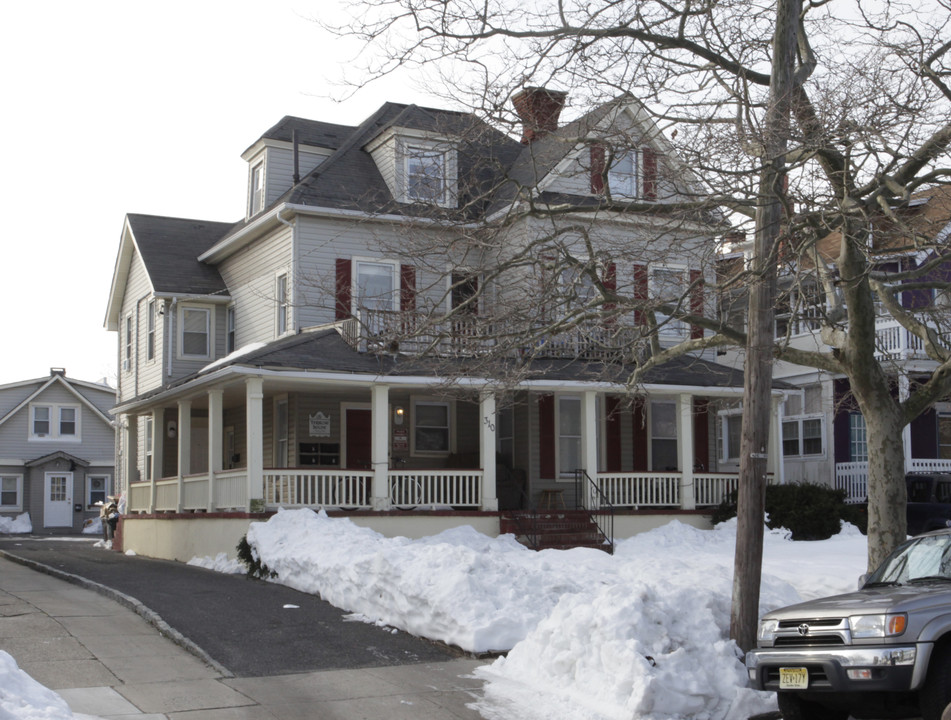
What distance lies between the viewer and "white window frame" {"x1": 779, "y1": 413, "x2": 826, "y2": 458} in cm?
2806

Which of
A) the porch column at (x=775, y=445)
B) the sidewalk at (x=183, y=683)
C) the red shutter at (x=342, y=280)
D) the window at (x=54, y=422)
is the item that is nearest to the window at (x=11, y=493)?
the window at (x=54, y=422)

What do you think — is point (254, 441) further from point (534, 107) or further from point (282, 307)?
point (534, 107)

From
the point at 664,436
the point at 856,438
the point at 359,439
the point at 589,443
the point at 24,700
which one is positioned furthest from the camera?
the point at 856,438

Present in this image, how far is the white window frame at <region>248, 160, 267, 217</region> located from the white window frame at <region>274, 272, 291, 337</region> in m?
2.97

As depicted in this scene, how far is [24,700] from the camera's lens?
25.2ft

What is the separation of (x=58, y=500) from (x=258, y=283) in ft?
87.1

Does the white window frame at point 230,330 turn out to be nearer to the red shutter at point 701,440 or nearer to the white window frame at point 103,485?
the red shutter at point 701,440

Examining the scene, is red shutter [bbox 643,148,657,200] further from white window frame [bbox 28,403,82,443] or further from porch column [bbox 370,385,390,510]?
white window frame [bbox 28,403,82,443]

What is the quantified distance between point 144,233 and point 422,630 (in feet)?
65.0

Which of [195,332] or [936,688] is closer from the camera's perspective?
[936,688]

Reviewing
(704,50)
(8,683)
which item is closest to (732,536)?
(704,50)

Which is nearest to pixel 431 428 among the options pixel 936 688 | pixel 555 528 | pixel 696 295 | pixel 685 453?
pixel 555 528

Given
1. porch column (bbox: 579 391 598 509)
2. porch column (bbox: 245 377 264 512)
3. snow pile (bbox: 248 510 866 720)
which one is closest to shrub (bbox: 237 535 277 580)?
snow pile (bbox: 248 510 866 720)

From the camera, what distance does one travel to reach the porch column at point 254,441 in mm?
19250
